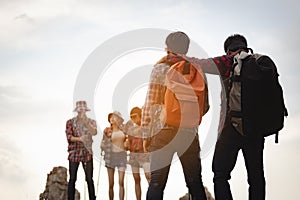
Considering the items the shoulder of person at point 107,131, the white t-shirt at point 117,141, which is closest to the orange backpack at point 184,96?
the white t-shirt at point 117,141

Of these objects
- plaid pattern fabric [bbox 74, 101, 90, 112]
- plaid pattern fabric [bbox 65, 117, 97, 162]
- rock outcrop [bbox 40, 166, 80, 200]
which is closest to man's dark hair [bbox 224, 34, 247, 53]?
plaid pattern fabric [bbox 65, 117, 97, 162]

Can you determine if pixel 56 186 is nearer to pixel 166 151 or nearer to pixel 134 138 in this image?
pixel 134 138

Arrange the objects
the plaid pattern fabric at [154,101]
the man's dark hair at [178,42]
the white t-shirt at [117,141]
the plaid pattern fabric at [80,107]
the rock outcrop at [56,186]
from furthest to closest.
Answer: the rock outcrop at [56,186]
the white t-shirt at [117,141]
the plaid pattern fabric at [80,107]
the man's dark hair at [178,42]
the plaid pattern fabric at [154,101]

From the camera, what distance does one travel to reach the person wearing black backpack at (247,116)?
6430 mm

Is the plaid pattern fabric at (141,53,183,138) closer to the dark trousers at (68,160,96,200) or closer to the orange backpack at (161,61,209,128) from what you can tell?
the orange backpack at (161,61,209,128)

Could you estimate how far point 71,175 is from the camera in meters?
11.7

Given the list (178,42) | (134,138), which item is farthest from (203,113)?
(134,138)

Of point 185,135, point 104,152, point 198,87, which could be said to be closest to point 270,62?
point 198,87

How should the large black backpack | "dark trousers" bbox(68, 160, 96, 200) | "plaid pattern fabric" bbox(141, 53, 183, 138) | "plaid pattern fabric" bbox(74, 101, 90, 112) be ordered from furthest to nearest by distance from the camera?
"plaid pattern fabric" bbox(74, 101, 90, 112) < "dark trousers" bbox(68, 160, 96, 200) < the large black backpack < "plaid pattern fabric" bbox(141, 53, 183, 138)

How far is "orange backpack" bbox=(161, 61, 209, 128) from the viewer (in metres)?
6.25

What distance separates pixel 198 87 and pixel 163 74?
0.46 meters

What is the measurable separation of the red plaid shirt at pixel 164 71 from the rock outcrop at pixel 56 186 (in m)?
17.3

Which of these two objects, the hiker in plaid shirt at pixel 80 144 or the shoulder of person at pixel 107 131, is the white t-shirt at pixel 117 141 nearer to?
the shoulder of person at pixel 107 131

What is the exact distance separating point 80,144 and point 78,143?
0.07 metres
